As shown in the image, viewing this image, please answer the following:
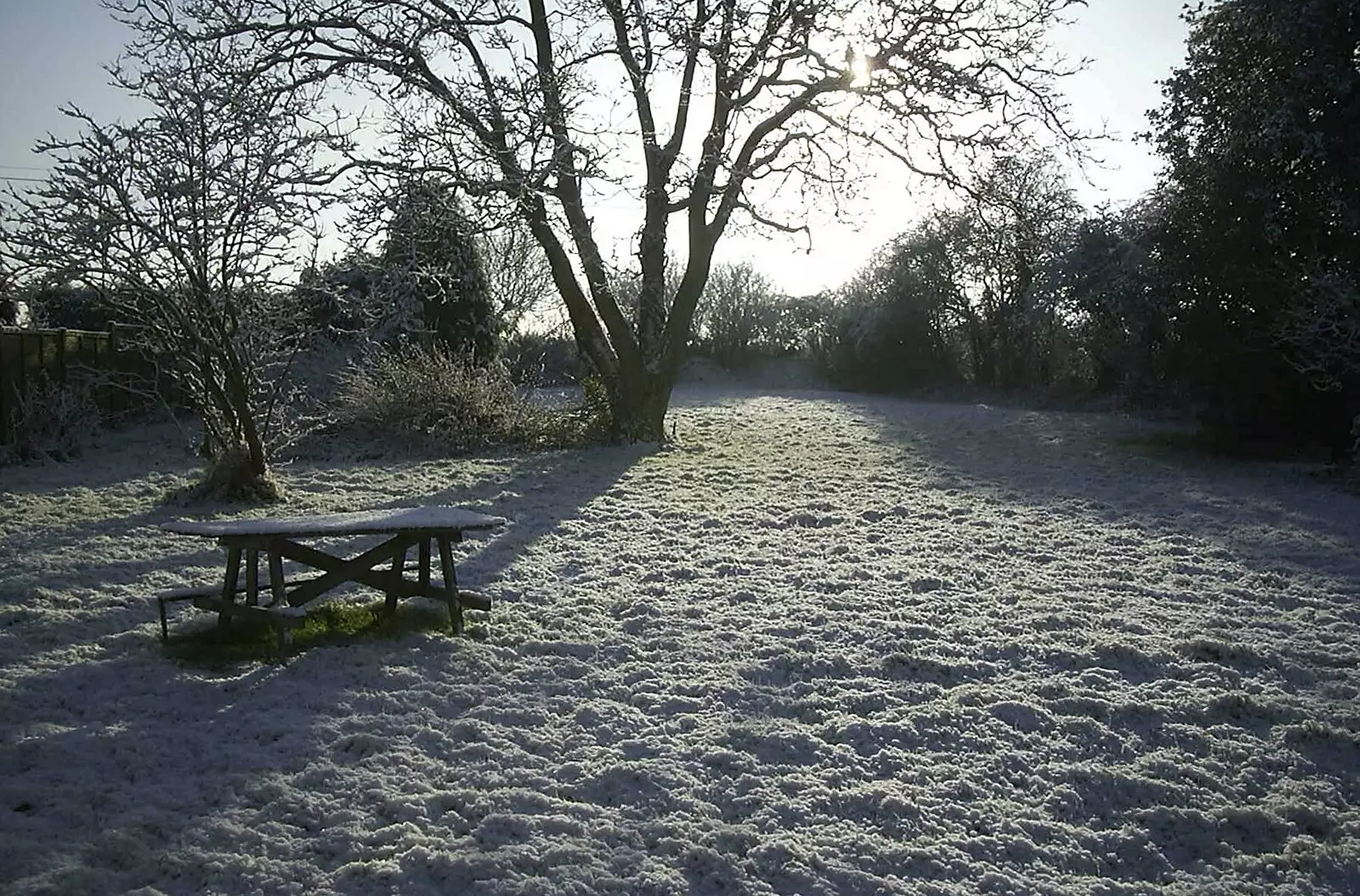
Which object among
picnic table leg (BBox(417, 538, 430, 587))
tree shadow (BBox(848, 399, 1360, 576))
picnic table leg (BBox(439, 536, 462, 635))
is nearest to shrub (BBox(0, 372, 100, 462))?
picnic table leg (BBox(417, 538, 430, 587))

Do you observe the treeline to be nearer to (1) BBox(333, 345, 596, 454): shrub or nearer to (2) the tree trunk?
(2) the tree trunk

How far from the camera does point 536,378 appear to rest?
544 inches

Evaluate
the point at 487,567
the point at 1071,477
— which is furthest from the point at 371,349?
the point at 1071,477

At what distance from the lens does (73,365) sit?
11.4 metres

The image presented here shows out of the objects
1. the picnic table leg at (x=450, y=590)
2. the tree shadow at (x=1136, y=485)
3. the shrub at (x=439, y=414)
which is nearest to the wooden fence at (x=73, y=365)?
A: the shrub at (x=439, y=414)

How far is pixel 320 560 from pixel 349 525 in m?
0.43

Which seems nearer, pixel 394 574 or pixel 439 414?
pixel 394 574

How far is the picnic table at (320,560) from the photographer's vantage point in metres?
4.41

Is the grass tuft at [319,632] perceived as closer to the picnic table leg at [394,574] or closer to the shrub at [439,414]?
the picnic table leg at [394,574]

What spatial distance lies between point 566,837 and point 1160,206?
12476 millimetres

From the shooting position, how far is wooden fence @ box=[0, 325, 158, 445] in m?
10.5

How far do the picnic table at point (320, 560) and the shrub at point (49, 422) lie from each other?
272 inches

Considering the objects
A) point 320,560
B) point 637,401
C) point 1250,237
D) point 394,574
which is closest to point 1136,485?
point 1250,237

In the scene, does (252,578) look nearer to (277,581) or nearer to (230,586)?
(230,586)
